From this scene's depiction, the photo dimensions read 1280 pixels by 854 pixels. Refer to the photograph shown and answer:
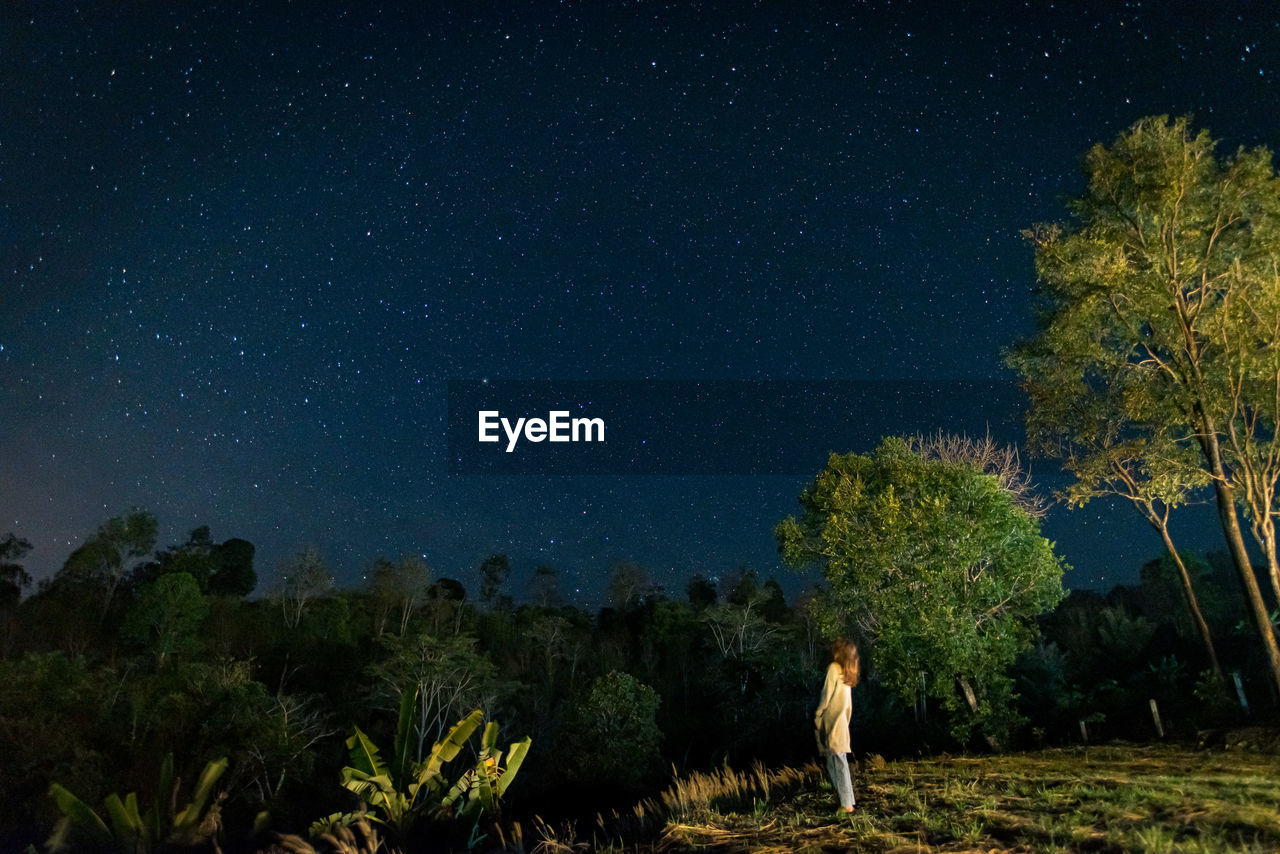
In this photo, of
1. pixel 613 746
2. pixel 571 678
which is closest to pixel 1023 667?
pixel 613 746

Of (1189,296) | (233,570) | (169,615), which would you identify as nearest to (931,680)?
(1189,296)

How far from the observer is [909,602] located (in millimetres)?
14953

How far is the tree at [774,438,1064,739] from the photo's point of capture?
48.4ft

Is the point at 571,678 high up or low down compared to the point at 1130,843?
down

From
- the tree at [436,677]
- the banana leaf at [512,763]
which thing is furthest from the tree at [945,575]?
the tree at [436,677]

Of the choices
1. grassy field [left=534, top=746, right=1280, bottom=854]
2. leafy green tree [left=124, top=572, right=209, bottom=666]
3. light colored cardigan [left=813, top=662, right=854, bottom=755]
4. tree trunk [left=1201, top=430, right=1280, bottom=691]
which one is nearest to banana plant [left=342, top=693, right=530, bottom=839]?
grassy field [left=534, top=746, right=1280, bottom=854]

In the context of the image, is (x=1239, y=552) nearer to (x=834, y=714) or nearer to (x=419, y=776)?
(x=834, y=714)

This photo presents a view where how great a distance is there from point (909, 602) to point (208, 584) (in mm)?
60667

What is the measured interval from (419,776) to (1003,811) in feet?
32.1

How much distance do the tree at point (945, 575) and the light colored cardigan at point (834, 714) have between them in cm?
794

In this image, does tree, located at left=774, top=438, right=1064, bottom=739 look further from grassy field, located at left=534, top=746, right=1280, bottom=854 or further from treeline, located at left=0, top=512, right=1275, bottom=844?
grassy field, located at left=534, top=746, right=1280, bottom=854

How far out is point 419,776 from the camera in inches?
508

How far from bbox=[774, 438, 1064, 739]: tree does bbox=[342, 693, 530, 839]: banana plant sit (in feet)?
23.9

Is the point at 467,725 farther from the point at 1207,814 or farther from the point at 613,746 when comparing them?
the point at 613,746
